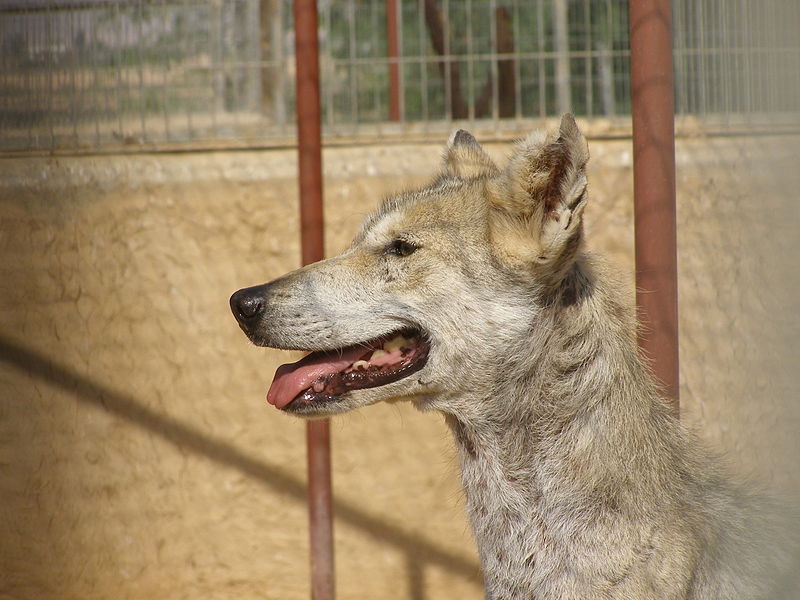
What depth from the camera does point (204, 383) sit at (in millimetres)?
6367

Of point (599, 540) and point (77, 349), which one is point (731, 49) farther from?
point (77, 349)

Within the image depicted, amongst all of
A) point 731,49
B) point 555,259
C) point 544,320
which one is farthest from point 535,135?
point 731,49

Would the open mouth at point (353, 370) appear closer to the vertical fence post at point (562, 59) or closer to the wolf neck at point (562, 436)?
the wolf neck at point (562, 436)

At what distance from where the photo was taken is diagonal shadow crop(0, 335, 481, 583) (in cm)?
614

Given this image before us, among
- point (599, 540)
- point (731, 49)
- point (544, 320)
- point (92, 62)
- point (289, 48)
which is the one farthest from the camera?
point (289, 48)

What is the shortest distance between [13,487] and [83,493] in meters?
0.42

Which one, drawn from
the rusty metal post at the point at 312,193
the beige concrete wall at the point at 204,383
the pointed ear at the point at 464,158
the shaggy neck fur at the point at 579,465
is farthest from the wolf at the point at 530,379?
the beige concrete wall at the point at 204,383

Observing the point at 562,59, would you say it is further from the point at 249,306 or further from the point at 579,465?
the point at 579,465

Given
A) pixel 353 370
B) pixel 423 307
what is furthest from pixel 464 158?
pixel 353 370

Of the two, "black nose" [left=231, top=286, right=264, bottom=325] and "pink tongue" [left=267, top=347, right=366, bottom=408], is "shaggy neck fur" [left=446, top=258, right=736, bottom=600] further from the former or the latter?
"black nose" [left=231, top=286, right=264, bottom=325]

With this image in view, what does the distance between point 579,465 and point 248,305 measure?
1.18 metres

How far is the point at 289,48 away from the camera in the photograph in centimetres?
750

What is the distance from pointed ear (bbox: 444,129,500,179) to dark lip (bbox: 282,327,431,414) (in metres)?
0.87

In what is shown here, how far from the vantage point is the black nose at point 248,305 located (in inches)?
126
